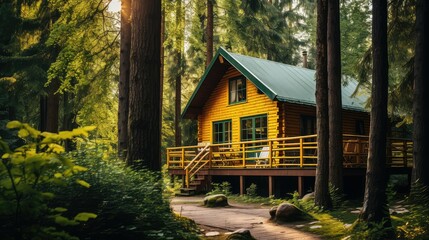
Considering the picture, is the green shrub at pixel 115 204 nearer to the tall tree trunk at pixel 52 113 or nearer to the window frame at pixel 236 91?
the tall tree trunk at pixel 52 113

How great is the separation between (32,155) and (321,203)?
943cm

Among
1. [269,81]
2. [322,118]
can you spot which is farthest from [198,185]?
[322,118]

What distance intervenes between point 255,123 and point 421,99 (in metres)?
10.7

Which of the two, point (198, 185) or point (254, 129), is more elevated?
point (254, 129)

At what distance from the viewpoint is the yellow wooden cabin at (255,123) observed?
18484 millimetres

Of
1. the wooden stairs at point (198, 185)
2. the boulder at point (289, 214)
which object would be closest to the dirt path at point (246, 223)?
the boulder at point (289, 214)

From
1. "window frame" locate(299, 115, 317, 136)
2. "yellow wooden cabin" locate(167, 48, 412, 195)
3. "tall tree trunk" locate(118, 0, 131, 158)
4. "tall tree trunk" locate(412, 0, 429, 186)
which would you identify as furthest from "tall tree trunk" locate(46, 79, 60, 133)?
"tall tree trunk" locate(412, 0, 429, 186)

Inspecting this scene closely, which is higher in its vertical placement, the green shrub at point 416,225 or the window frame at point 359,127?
the window frame at point 359,127

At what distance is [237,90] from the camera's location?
22.9m

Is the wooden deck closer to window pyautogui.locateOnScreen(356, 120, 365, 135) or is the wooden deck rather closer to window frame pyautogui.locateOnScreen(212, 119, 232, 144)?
window frame pyautogui.locateOnScreen(212, 119, 232, 144)

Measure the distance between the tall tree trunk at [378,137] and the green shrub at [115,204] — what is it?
360 cm

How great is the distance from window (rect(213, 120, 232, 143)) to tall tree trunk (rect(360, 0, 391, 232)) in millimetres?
15682

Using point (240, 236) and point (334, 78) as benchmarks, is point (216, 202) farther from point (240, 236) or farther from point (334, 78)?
point (240, 236)

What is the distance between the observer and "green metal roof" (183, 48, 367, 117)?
777 inches
